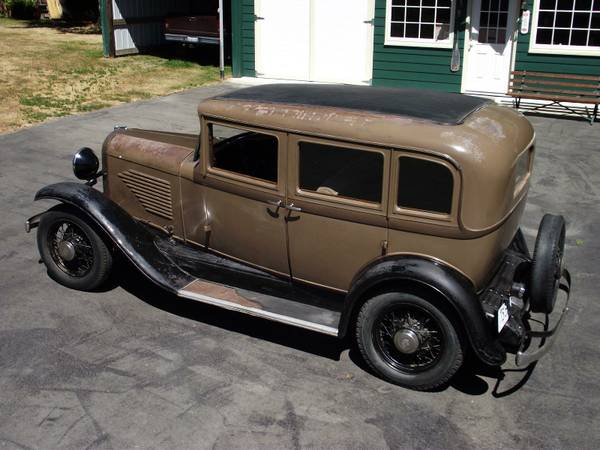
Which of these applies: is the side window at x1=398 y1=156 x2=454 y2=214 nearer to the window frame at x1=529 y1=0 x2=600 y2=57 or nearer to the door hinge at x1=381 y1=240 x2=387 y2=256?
the door hinge at x1=381 y1=240 x2=387 y2=256

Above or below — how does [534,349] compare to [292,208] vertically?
below

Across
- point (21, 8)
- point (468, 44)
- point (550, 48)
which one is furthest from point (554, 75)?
point (21, 8)

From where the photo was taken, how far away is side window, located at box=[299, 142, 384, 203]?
481 cm

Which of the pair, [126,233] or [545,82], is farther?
[545,82]

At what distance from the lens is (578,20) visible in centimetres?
1296

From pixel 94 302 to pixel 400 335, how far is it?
2.85m

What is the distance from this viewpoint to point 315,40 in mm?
15641

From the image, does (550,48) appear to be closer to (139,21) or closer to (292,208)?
(292,208)

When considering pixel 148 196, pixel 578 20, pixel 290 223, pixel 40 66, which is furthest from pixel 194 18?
pixel 290 223

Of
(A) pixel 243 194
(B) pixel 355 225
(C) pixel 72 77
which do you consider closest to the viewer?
(B) pixel 355 225

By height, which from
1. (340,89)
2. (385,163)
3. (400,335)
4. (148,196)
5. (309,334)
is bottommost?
(309,334)

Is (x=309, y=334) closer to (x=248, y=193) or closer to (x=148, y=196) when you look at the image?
(x=248, y=193)

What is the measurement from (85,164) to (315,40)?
10.3 m

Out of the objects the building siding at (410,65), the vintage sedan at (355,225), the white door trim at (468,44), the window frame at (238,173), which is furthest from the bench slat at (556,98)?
the window frame at (238,173)
